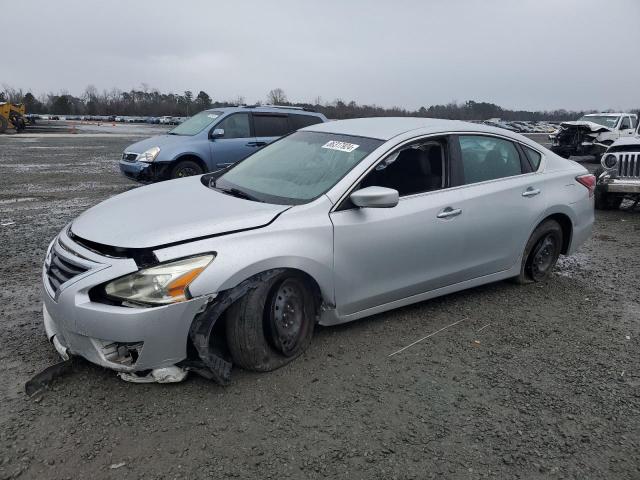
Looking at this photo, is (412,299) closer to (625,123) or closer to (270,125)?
(270,125)

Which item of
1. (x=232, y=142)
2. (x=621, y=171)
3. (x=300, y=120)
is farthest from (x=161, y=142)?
(x=621, y=171)

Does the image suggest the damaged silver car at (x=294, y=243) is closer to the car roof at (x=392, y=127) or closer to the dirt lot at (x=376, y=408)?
the car roof at (x=392, y=127)

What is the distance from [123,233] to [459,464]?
225 cm

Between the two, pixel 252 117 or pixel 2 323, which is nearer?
pixel 2 323

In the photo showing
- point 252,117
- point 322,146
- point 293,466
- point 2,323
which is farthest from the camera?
point 252,117

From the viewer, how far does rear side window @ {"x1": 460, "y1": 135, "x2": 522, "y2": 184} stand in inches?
174

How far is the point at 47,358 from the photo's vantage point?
11.3ft

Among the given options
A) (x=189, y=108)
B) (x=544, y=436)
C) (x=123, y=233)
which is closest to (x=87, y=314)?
(x=123, y=233)

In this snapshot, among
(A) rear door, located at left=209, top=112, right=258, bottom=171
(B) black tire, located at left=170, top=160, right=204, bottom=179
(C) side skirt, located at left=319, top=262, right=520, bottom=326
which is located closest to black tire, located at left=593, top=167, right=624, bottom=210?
(C) side skirt, located at left=319, top=262, right=520, bottom=326

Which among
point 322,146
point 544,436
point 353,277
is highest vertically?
point 322,146

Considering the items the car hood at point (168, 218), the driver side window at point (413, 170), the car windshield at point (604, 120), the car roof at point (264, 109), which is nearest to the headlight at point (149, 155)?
the car roof at point (264, 109)

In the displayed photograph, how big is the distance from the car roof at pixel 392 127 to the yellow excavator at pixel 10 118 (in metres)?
34.4

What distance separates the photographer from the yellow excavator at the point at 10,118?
32469mm

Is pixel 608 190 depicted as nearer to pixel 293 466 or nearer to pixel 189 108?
pixel 293 466
